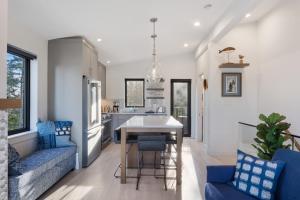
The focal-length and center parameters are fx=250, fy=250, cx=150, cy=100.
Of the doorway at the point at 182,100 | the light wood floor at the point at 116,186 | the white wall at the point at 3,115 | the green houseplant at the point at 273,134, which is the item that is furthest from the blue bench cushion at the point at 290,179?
the doorway at the point at 182,100

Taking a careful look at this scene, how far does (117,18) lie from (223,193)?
→ 10.9 feet

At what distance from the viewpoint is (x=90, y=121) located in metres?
5.33

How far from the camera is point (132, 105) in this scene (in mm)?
9016

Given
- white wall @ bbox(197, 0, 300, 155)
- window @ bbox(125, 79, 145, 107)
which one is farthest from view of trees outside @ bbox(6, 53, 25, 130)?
window @ bbox(125, 79, 145, 107)

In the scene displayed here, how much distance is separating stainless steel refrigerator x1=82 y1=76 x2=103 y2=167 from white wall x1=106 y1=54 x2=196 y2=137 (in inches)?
114

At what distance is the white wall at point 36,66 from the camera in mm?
4016

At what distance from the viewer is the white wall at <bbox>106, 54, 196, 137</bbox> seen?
890cm

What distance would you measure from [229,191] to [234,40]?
4623 millimetres

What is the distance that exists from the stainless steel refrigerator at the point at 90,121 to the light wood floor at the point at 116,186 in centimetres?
28

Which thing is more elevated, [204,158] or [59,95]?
[59,95]

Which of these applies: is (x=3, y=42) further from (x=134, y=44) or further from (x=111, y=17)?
(x=134, y=44)

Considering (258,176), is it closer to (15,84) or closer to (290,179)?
(290,179)

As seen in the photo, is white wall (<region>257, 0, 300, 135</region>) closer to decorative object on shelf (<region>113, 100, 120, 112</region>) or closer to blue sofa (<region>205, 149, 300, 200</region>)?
blue sofa (<region>205, 149, 300, 200</region>)

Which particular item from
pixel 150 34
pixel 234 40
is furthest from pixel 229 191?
pixel 234 40
